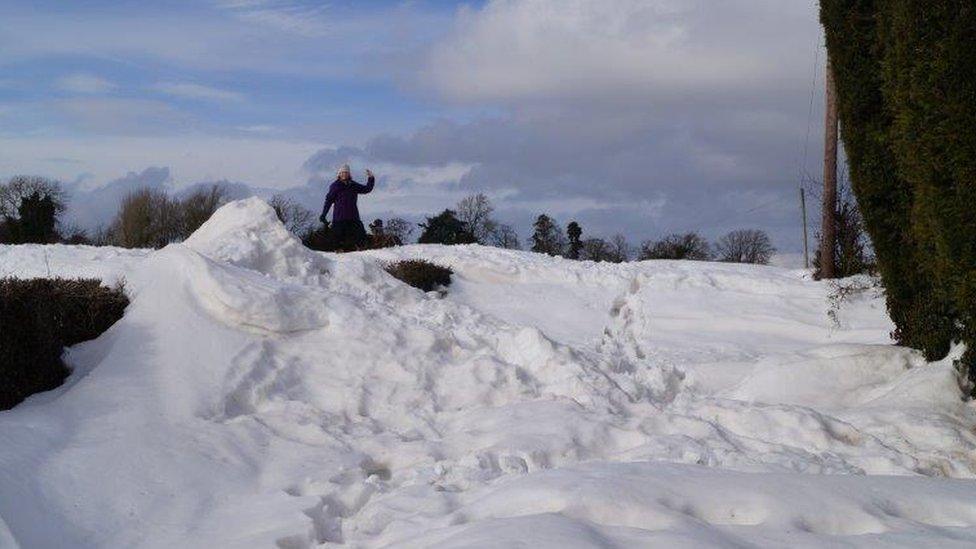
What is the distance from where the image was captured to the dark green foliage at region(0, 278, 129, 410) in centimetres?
690

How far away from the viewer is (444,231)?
27.5 m

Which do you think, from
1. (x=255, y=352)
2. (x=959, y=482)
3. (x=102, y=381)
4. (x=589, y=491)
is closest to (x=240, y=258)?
(x=255, y=352)

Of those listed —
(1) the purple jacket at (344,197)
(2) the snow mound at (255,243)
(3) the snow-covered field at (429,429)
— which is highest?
(1) the purple jacket at (344,197)

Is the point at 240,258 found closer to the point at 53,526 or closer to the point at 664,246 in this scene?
the point at 53,526

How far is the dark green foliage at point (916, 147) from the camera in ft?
23.1

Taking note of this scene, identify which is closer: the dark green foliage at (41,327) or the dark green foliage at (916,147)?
the dark green foliage at (41,327)

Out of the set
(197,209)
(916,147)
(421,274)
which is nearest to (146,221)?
(197,209)

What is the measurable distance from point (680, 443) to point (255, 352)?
3.87 meters

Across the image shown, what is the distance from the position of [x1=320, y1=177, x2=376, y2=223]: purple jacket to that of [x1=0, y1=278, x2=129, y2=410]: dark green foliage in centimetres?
938

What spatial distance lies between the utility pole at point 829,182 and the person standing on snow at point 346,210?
28.6 feet

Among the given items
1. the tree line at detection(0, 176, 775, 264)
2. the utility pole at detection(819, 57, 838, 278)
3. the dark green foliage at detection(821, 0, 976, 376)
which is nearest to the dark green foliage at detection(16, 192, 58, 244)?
the tree line at detection(0, 176, 775, 264)

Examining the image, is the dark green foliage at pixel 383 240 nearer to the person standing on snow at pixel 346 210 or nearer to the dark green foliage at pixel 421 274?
the person standing on snow at pixel 346 210

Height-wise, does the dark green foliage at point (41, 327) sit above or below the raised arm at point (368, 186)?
below

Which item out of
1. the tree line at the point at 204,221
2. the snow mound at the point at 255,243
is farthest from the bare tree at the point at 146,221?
the snow mound at the point at 255,243
